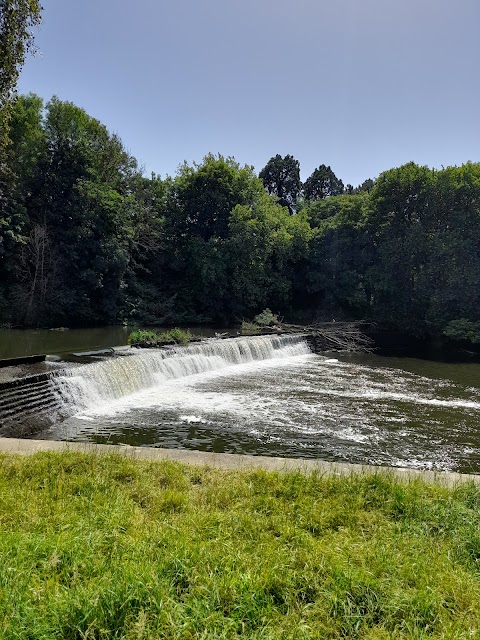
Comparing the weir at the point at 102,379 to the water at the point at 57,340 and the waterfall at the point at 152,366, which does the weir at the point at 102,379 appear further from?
the water at the point at 57,340

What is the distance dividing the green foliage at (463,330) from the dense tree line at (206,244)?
7cm

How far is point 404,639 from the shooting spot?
2020mm

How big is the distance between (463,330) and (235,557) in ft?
71.0

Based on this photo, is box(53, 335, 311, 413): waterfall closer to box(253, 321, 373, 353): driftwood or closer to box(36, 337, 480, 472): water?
box(36, 337, 480, 472): water

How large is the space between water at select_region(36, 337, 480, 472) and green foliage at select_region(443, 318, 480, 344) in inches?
247

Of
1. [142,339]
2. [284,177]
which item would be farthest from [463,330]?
[284,177]

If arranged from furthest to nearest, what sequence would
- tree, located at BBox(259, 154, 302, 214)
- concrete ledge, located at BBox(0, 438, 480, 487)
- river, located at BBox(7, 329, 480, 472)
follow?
1. tree, located at BBox(259, 154, 302, 214)
2. river, located at BBox(7, 329, 480, 472)
3. concrete ledge, located at BBox(0, 438, 480, 487)

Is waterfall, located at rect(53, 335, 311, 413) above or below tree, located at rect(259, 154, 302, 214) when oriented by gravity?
below

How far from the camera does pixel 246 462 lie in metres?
A: 4.75

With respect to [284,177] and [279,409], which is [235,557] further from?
[284,177]

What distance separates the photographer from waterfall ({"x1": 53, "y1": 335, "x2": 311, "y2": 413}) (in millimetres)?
9375

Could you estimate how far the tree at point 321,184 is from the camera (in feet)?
195

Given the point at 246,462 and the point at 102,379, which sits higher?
the point at 102,379

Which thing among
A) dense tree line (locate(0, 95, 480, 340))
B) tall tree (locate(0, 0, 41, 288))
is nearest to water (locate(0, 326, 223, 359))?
dense tree line (locate(0, 95, 480, 340))
